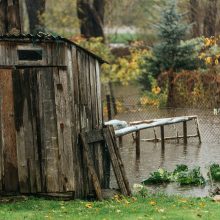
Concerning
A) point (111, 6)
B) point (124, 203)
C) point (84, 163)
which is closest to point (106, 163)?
point (84, 163)

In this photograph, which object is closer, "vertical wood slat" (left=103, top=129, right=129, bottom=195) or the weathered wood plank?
the weathered wood plank

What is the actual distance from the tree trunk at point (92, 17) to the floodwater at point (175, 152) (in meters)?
11.8

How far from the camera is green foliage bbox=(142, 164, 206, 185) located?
1631 cm

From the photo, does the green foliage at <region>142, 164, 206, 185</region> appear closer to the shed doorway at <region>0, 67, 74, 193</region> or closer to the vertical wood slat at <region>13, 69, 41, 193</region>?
the shed doorway at <region>0, 67, 74, 193</region>

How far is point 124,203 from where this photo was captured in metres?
13.1

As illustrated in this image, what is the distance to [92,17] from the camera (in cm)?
3894

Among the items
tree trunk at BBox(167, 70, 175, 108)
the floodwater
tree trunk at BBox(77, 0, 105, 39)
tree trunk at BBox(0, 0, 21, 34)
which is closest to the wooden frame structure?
the floodwater

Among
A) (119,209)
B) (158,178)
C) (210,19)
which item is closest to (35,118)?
(119,209)

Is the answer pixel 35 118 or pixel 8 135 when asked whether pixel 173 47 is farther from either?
pixel 8 135

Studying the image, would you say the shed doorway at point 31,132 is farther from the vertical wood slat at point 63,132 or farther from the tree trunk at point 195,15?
the tree trunk at point 195,15

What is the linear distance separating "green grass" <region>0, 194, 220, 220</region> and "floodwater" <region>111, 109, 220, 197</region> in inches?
84.7

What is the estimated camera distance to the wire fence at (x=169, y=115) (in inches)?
976

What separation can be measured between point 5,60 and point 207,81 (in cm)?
1790

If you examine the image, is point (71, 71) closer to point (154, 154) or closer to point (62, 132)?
point (62, 132)
